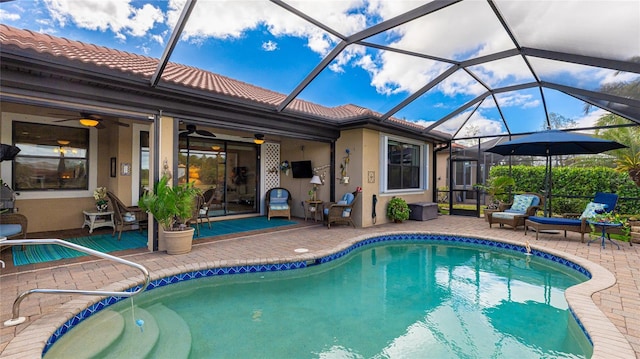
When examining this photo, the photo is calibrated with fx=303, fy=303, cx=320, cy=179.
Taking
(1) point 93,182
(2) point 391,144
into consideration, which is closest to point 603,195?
(2) point 391,144

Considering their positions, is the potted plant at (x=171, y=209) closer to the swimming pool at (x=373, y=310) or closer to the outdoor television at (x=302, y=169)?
the swimming pool at (x=373, y=310)

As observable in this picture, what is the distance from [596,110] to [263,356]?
1055 centimetres

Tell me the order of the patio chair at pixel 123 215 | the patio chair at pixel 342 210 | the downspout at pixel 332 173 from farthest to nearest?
the downspout at pixel 332 173 → the patio chair at pixel 342 210 → the patio chair at pixel 123 215

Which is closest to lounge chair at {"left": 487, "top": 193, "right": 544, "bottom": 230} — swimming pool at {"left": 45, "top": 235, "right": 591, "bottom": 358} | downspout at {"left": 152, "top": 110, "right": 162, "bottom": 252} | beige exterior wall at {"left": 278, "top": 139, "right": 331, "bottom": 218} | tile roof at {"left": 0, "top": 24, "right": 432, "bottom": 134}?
swimming pool at {"left": 45, "top": 235, "right": 591, "bottom": 358}

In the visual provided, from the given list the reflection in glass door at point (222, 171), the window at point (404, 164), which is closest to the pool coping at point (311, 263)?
the reflection in glass door at point (222, 171)

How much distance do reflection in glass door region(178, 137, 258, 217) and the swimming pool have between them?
16.4ft

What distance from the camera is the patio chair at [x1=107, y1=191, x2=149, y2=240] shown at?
6578 millimetres

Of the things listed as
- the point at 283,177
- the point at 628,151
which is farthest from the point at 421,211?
the point at 628,151

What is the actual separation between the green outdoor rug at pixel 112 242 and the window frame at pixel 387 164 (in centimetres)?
317

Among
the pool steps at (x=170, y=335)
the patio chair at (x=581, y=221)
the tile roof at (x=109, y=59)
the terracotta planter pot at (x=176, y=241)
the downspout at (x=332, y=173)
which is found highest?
the tile roof at (x=109, y=59)

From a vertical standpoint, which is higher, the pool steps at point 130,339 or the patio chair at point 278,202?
the patio chair at point 278,202

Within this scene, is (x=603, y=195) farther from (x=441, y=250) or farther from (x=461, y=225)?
(x=441, y=250)

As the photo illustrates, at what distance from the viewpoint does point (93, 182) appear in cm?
787

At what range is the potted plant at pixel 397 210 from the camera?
9.50 meters
